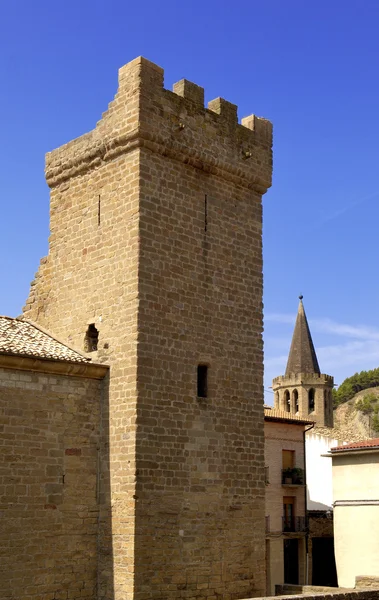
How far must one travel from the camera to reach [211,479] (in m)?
13.1

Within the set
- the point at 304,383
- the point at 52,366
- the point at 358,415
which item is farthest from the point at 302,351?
the point at 52,366

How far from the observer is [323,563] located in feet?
87.9

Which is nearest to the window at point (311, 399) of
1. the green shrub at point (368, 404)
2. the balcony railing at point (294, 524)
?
the green shrub at point (368, 404)

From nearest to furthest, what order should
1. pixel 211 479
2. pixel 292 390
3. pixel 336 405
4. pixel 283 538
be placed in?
pixel 211 479
pixel 283 538
pixel 292 390
pixel 336 405

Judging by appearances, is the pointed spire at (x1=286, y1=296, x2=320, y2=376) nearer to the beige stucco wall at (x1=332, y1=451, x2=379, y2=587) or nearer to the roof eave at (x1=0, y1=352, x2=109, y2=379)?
the beige stucco wall at (x1=332, y1=451, x2=379, y2=587)

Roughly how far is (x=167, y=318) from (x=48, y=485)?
3.23 m

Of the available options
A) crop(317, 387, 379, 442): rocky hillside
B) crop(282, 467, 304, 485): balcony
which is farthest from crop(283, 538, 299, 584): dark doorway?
crop(317, 387, 379, 442): rocky hillside

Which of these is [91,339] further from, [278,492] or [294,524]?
[294,524]

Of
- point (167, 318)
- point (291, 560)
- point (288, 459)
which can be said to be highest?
point (167, 318)

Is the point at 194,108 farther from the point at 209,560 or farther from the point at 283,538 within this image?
the point at 283,538

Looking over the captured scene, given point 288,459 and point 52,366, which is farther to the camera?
point 288,459

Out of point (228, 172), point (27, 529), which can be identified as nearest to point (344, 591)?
point (27, 529)

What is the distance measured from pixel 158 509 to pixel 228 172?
620cm

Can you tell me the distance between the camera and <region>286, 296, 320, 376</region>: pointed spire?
5047 centimetres
